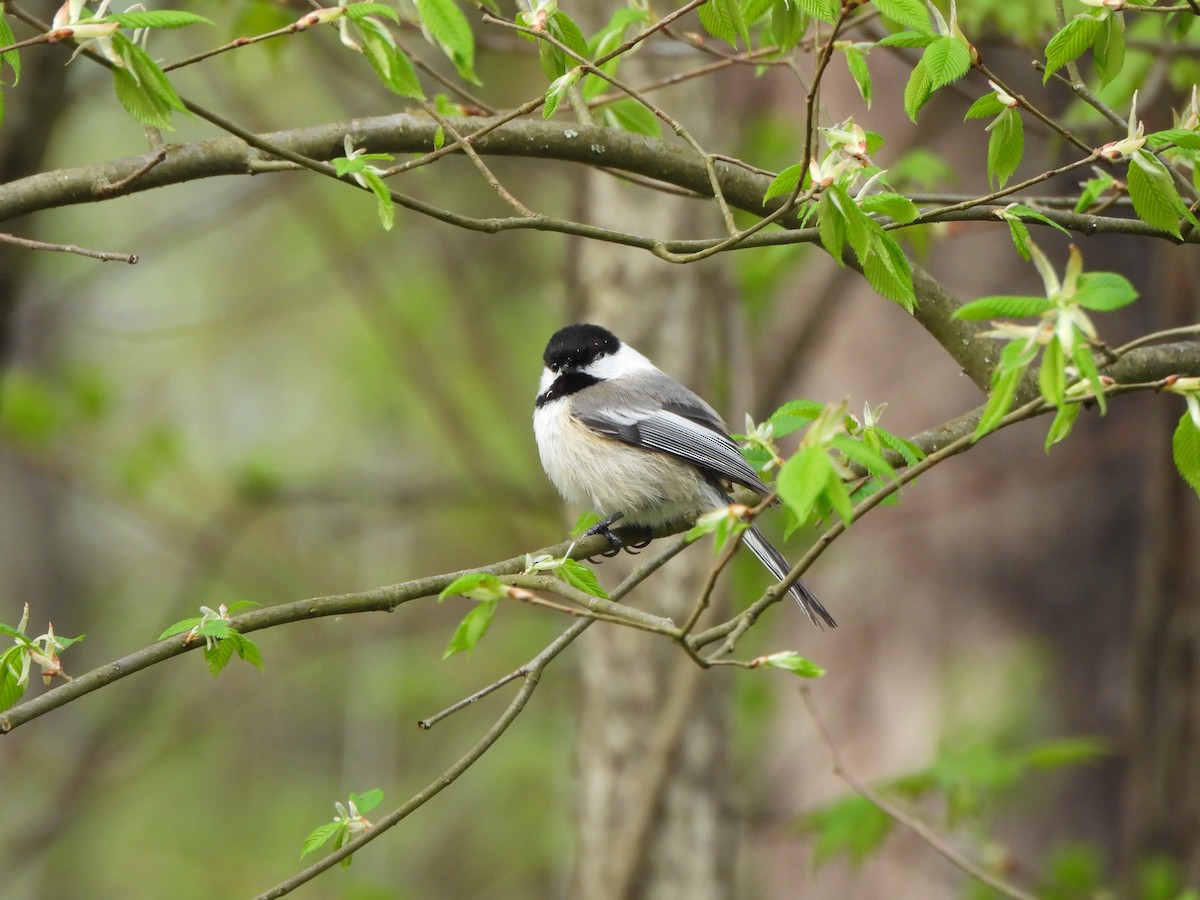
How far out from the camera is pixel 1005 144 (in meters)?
2.52

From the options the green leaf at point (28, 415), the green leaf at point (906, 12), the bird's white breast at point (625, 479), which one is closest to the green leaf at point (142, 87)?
the green leaf at point (906, 12)

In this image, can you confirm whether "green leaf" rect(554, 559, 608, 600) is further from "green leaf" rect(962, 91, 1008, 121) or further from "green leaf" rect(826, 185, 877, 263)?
"green leaf" rect(962, 91, 1008, 121)

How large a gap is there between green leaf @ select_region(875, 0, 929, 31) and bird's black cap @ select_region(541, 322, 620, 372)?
2.38m

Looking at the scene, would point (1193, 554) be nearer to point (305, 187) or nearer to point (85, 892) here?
point (305, 187)

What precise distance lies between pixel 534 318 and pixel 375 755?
389 centimetres

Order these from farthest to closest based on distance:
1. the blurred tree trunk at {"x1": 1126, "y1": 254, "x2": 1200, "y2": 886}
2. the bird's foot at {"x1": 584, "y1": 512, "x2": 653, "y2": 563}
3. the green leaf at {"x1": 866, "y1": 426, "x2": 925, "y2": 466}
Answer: the blurred tree trunk at {"x1": 1126, "y1": 254, "x2": 1200, "y2": 886} < the bird's foot at {"x1": 584, "y1": 512, "x2": 653, "y2": 563} < the green leaf at {"x1": 866, "y1": 426, "x2": 925, "y2": 466}

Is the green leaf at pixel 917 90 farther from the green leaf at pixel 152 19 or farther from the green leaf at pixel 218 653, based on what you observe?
the green leaf at pixel 218 653

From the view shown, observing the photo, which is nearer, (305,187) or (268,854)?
(305,187)

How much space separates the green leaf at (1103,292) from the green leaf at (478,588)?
1115 mm

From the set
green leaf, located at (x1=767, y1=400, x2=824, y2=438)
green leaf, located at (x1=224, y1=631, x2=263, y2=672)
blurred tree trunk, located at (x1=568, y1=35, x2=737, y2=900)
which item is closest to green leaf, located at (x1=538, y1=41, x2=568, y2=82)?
green leaf, located at (x1=767, y1=400, x2=824, y2=438)

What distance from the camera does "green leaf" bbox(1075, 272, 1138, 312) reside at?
178 cm

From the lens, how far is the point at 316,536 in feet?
31.0

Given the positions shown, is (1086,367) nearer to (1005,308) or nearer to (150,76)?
Result: (1005,308)

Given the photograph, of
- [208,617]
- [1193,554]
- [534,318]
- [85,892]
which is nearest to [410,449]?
[534,318]
